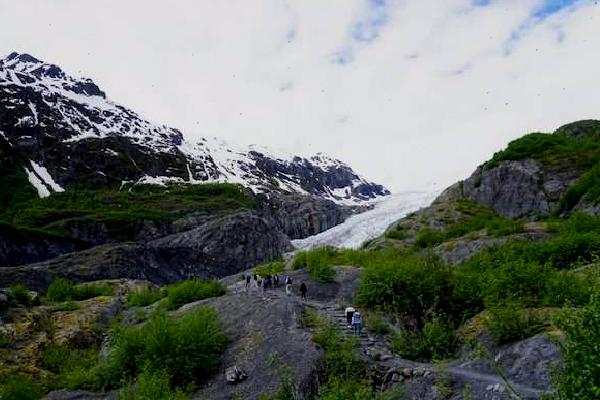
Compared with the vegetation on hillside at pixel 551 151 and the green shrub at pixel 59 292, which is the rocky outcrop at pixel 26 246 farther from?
the vegetation on hillside at pixel 551 151

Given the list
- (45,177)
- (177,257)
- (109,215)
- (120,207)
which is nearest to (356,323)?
(177,257)

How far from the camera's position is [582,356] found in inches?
343

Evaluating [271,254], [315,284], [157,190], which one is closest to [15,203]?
[157,190]

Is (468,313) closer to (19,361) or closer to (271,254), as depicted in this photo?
(19,361)

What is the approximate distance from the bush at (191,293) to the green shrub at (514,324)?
62.0 feet

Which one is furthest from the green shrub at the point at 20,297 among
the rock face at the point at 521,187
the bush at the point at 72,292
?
the rock face at the point at 521,187

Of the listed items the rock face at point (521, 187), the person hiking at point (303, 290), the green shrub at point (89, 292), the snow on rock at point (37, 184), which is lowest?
the person hiking at point (303, 290)

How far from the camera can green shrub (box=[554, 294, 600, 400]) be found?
832 cm

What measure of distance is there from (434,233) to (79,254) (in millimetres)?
57452

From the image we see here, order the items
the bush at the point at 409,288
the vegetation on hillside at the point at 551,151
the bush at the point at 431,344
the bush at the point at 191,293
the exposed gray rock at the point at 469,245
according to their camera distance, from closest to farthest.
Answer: the bush at the point at 431,344
the bush at the point at 409,288
the bush at the point at 191,293
the exposed gray rock at the point at 469,245
the vegetation on hillside at the point at 551,151

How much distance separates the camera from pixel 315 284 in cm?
3309

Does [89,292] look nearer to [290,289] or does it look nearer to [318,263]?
[318,263]

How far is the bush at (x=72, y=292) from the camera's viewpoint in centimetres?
3994

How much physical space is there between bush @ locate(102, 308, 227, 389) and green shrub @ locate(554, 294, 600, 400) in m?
14.2
